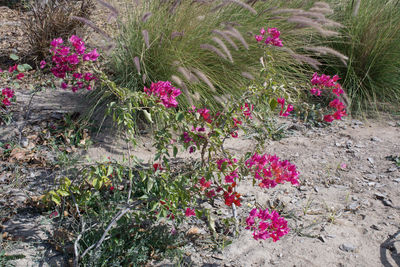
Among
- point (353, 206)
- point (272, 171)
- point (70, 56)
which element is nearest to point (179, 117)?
point (272, 171)

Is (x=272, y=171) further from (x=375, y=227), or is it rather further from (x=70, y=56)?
(x=70, y=56)

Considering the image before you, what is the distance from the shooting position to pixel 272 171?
6.09 feet

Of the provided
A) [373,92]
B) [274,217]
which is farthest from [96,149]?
[373,92]

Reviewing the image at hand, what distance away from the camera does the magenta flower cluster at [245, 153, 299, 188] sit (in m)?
1.85

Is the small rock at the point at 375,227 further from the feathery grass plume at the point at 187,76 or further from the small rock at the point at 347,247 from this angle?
the feathery grass plume at the point at 187,76

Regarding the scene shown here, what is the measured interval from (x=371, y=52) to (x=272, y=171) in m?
2.39

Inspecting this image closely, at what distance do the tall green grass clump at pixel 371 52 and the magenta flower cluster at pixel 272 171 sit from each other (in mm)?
2022

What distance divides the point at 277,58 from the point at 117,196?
7.07 ft

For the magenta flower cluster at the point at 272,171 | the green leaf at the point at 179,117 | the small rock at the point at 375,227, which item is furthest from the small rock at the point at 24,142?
the small rock at the point at 375,227

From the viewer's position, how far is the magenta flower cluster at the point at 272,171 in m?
1.85

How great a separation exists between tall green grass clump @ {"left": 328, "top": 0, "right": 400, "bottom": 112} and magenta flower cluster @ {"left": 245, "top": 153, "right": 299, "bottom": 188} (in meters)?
2.02

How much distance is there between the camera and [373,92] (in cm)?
361

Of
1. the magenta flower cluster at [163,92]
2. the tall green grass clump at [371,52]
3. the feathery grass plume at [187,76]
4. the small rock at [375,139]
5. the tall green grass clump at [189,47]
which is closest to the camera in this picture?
the magenta flower cluster at [163,92]

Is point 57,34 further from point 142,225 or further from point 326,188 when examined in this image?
point 326,188
